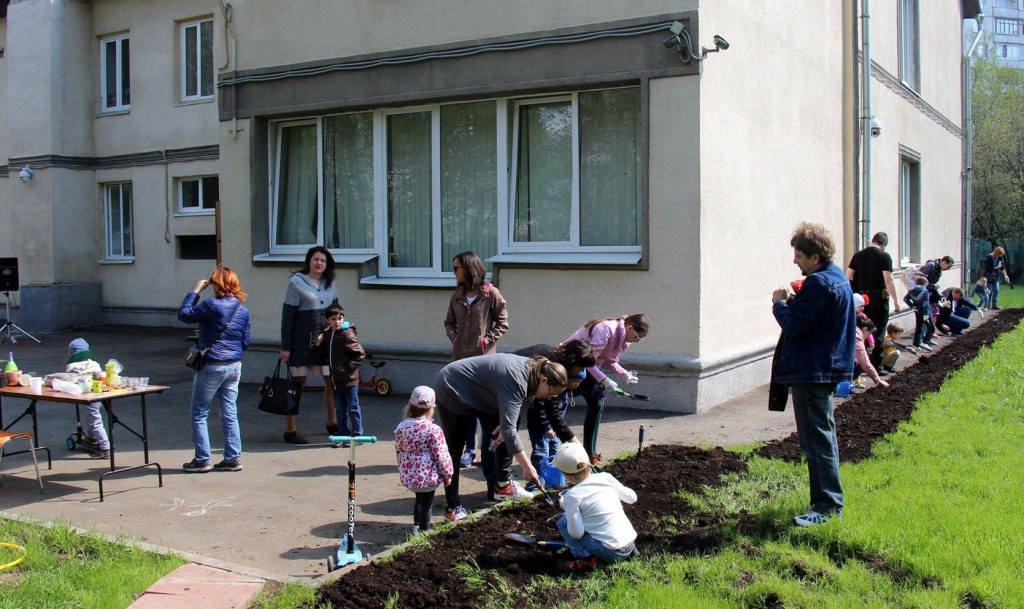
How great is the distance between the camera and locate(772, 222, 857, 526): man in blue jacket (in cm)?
557

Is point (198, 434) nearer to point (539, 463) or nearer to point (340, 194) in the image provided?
point (539, 463)

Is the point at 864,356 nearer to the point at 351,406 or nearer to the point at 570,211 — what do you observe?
the point at 570,211

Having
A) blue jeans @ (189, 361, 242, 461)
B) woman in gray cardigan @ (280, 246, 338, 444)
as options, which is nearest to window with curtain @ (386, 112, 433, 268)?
woman in gray cardigan @ (280, 246, 338, 444)

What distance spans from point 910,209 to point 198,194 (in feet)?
51.8

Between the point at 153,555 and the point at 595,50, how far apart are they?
7039mm

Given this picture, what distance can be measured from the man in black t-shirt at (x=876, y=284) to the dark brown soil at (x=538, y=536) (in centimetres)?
377

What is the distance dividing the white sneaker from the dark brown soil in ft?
0.62

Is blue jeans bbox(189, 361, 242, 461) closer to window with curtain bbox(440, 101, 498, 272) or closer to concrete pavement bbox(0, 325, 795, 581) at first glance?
concrete pavement bbox(0, 325, 795, 581)

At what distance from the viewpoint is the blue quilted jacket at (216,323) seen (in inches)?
302

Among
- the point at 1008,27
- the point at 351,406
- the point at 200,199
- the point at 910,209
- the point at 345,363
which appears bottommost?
the point at 351,406

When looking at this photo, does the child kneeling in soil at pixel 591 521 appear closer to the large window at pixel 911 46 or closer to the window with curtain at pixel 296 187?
the window with curtain at pixel 296 187

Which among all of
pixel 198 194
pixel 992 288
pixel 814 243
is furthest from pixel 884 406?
pixel 992 288

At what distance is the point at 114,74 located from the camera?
21391mm

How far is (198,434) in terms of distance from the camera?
7805mm
